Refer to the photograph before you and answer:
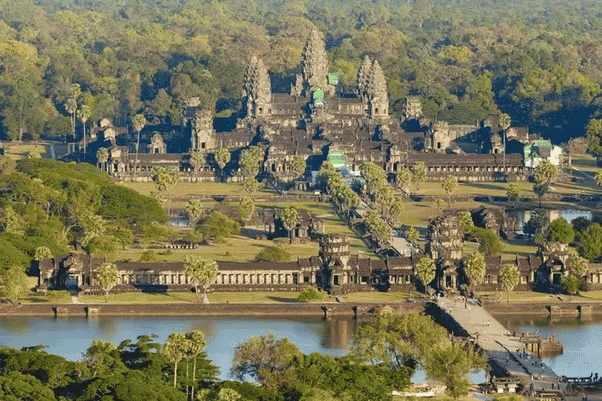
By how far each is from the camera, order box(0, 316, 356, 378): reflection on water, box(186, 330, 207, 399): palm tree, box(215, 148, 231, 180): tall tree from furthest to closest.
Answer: box(215, 148, 231, 180): tall tree < box(0, 316, 356, 378): reflection on water < box(186, 330, 207, 399): palm tree

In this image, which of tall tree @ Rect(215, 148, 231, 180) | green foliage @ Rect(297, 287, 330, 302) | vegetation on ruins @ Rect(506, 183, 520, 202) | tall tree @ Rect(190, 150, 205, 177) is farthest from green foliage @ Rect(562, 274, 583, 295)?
tall tree @ Rect(190, 150, 205, 177)

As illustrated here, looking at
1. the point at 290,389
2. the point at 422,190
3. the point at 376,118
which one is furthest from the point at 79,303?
the point at 376,118

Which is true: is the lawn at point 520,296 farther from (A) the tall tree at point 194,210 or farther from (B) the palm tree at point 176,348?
(B) the palm tree at point 176,348

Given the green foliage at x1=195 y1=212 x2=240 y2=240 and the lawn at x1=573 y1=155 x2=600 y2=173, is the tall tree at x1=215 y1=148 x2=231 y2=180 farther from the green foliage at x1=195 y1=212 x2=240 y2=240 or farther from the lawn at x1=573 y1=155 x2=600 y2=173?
the green foliage at x1=195 y1=212 x2=240 y2=240

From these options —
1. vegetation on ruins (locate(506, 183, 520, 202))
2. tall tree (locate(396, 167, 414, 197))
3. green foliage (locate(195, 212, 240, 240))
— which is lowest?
green foliage (locate(195, 212, 240, 240))

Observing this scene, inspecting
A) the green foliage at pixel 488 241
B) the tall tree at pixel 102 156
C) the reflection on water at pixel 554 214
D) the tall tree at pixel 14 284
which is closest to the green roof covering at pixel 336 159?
A: the tall tree at pixel 102 156

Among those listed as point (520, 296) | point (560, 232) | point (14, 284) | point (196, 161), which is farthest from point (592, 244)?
point (196, 161)

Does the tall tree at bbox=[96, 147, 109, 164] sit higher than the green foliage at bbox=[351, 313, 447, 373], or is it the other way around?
the tall tree at bbox=[96, 147, 109, 164]
